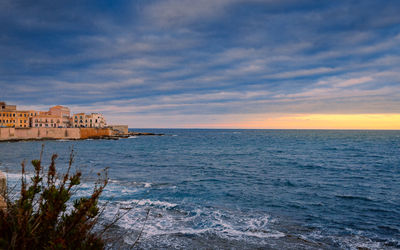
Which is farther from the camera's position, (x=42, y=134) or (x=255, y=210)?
(x=42, y=134)

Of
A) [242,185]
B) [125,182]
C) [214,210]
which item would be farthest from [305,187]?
[125,182]

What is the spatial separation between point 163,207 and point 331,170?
69.6ft

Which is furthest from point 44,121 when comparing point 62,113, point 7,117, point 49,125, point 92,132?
point 92,132

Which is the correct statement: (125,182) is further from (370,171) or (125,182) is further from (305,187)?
(370,171)

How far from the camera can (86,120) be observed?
123750 millimetres

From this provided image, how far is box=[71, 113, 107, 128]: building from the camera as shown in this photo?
122 meters

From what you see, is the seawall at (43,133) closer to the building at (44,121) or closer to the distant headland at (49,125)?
the distant headland at (49,125)

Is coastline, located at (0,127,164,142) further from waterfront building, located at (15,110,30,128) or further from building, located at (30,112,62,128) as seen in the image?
waterfront building, located at (15,110,30,128)

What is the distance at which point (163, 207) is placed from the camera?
13.5 meters

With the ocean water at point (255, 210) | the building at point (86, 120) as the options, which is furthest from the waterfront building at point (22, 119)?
the ocean water at point (255, 210)

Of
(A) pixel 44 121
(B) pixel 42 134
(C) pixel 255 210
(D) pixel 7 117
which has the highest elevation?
(D) pixel 7 117

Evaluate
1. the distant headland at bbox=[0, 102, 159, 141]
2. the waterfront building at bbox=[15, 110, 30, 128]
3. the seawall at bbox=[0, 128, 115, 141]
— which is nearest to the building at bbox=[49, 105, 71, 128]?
the distant headland at bbox=[0, 102, 159, 141]

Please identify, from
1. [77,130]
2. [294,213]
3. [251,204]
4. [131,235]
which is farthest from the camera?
[77,130]

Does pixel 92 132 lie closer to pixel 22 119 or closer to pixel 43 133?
pixel 43 133
